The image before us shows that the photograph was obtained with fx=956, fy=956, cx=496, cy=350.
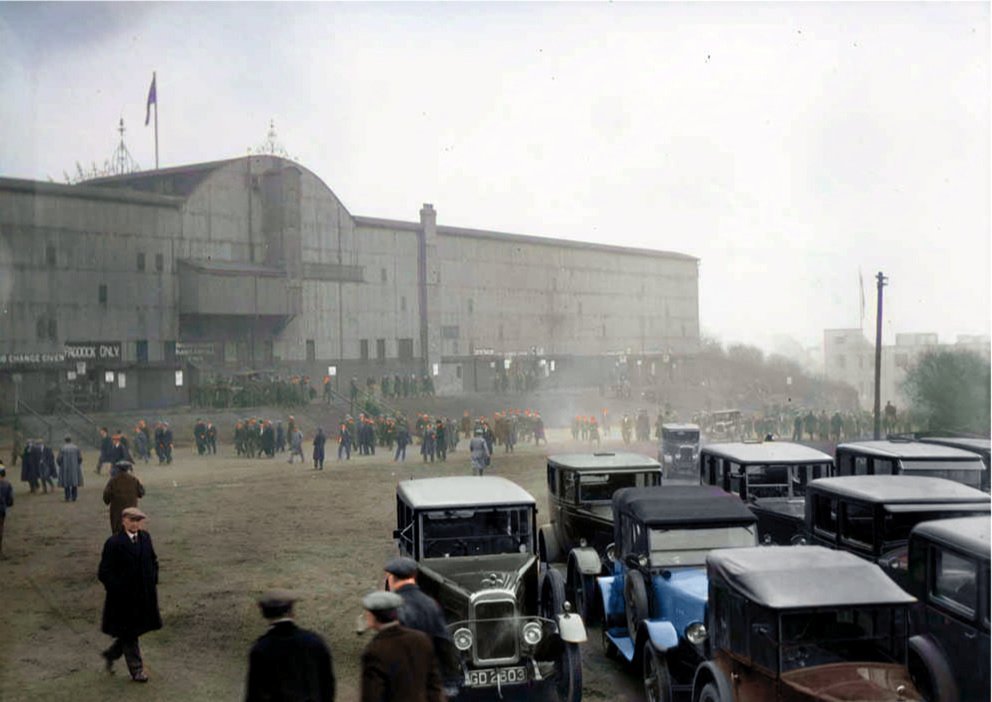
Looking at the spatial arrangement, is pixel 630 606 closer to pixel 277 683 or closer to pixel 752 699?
pixel 752 699

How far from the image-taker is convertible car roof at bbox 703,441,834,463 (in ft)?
36.7

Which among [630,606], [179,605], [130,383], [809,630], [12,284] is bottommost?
[179,605]

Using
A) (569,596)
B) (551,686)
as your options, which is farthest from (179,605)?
(551,686)

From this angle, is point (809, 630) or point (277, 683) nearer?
point (277, 683)

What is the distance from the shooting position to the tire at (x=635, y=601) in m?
7.43

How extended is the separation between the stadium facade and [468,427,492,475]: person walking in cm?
122

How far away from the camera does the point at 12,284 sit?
1438 cm

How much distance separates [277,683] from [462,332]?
14321mm

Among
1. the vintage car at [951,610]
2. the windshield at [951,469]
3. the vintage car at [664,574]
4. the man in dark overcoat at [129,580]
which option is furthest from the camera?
the windshield at [951,469]

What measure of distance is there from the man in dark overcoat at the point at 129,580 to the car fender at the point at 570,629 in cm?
322

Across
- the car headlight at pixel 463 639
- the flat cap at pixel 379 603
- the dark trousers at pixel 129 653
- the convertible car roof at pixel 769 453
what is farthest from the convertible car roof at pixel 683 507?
the dark trousers at pixel 129 653

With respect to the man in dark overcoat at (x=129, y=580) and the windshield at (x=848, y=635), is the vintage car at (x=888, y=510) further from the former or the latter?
the man in dark overcoat at (x=129, y=580)

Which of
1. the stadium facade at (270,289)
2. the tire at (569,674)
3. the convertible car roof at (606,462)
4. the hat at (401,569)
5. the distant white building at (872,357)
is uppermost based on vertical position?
the stadium facade at (270,289)

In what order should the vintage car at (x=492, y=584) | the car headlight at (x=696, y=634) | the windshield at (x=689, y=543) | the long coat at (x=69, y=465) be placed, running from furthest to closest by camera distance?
the long coat at (x=69, y=465) < the windshield at (x=689, y=543) < the vintage car at (x=492, y=584) < the car headlight at (x=696, y=634)
